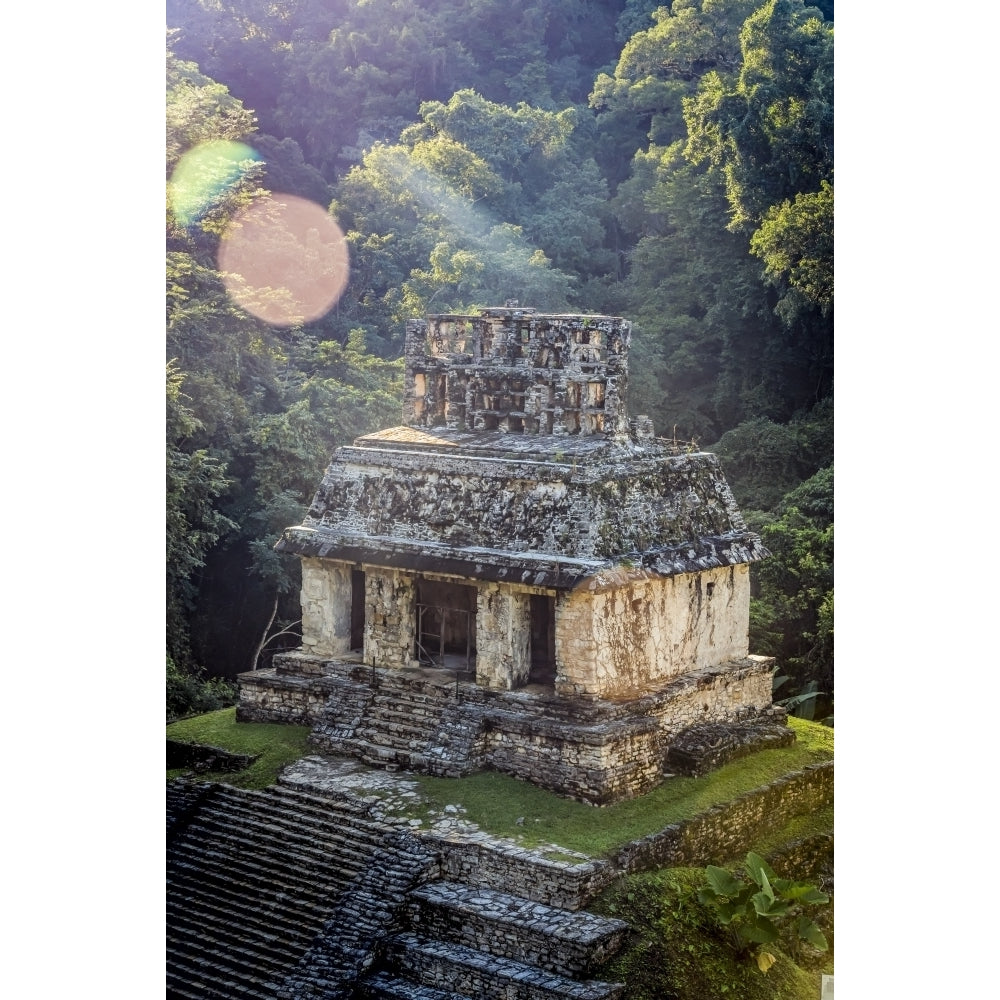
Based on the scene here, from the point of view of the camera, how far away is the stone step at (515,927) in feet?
30.1

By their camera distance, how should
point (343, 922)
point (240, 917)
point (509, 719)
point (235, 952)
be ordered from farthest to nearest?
point (509, 719)
point (240, 917)
point (235, 952)
point (343, 922)

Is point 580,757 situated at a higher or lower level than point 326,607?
lower

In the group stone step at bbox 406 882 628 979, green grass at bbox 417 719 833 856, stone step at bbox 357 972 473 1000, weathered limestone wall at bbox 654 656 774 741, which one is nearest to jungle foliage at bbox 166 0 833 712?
weathered limestone wall at bbox 654 656 774 741

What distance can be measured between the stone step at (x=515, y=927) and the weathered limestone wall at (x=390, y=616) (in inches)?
88.2

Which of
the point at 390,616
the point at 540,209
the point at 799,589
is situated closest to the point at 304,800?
the point at 390,616

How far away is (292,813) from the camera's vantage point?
10.7 metres

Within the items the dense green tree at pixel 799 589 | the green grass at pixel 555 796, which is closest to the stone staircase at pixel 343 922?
the green grass at pixel 555 796

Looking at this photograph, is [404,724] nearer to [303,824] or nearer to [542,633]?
[303,824]

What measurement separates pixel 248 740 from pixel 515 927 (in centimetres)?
328

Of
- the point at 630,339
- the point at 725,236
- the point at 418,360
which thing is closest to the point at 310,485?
the point at 418,360

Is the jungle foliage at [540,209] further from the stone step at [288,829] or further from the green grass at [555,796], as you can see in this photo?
the stone step at [288,829]

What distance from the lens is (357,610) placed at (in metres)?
12.5

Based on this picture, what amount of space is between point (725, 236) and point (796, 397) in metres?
→ 1.30
